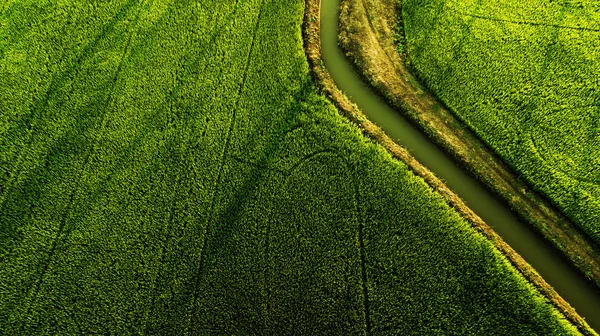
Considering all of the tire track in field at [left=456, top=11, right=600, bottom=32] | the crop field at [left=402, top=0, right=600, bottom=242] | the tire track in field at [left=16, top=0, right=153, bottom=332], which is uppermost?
the tire track in field at [left=456, top=11, right=600, bottom=32]

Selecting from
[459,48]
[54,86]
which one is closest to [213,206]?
[54,86]

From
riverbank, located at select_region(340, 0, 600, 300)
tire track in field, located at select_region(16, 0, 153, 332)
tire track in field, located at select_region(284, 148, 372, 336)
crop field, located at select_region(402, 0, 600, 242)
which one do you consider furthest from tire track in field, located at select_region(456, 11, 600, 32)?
tire track in field, located at select_region(16, 0, 153, 332)

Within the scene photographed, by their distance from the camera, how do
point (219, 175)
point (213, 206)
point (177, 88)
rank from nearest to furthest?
point (213, 206) → point (219, 175) → point (177, 88)

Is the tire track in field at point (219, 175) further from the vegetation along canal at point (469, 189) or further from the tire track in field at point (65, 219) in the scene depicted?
the tire track in field at point (65, 219)

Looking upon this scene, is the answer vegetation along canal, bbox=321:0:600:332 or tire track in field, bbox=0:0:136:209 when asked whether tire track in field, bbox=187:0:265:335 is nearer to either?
vegetation along canal, bbox=321:0:600:332

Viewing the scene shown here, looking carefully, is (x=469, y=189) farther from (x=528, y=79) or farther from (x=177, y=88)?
(x=177, y=88)

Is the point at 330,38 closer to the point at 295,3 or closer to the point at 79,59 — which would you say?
the point at 295,3
